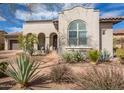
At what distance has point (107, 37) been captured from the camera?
46.0ft

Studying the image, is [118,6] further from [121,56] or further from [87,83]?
[87,83]

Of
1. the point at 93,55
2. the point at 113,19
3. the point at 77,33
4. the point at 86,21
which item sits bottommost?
the point at 93,55

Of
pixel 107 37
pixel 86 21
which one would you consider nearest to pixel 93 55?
pixel 86 21

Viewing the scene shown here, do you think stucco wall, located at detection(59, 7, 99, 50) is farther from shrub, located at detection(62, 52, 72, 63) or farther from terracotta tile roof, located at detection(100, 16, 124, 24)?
shrub, located at detection(62, 52, 72, 63)

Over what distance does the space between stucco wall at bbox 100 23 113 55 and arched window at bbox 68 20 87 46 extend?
4.93ft

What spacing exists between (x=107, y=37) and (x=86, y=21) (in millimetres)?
1891

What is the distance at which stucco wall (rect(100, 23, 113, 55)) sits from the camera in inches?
545

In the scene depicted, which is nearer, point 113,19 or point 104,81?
point 104,81

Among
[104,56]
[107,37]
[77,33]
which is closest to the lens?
[104,56]

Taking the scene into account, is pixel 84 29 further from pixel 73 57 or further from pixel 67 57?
pixel 67 57

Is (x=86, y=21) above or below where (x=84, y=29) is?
above

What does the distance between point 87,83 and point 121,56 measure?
617 cm

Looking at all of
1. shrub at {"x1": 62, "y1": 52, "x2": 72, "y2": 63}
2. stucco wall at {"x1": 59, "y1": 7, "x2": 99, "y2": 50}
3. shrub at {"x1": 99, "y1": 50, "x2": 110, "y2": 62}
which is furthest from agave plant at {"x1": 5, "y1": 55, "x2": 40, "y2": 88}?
stucco wall at {"x1": 59, "y1": 7, "x2": 99, "y2": 50}

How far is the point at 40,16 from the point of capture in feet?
47.3
